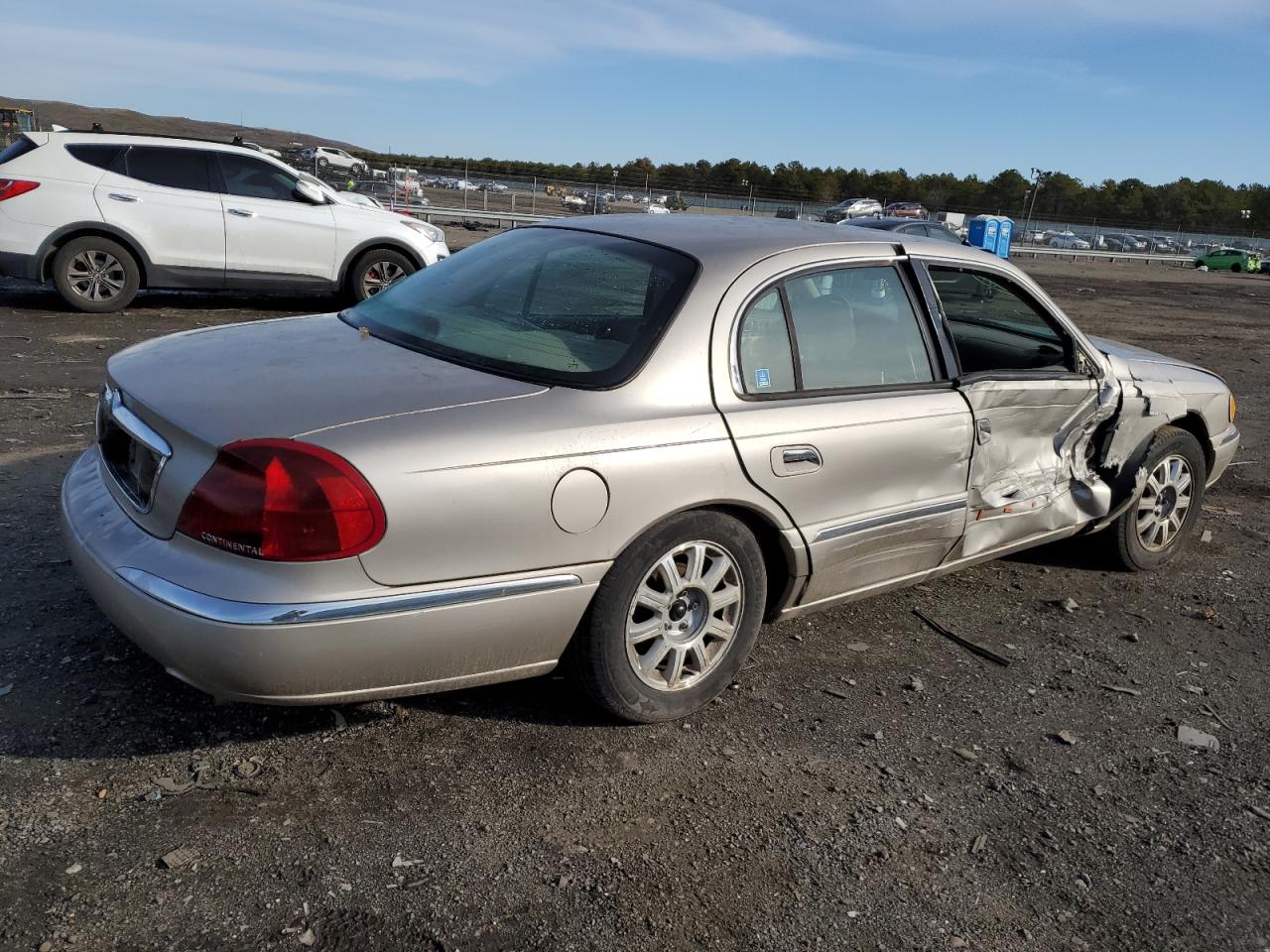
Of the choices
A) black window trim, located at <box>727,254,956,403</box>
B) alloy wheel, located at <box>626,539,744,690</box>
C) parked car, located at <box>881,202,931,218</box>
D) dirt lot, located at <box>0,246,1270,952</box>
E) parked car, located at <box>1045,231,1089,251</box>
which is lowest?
dirt lot, located at <box>0,246,1270,952</box>

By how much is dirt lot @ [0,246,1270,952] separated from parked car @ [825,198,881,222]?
41.0 metres

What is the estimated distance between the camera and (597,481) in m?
3.02

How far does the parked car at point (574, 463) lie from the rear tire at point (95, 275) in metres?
7.44

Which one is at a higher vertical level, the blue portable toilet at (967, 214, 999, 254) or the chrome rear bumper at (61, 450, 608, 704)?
the blue portable toilet at (967, 214, 999, 254)

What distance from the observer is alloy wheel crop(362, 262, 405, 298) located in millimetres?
11391

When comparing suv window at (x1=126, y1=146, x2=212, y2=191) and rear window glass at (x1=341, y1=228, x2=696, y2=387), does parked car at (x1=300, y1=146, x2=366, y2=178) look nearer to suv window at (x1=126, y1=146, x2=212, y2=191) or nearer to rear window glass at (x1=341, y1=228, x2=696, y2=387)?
suv window at (x1=126, y1=146, x2=212, y2=191)

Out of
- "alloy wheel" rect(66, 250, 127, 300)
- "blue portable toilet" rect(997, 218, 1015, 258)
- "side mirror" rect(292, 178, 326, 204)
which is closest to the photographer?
"alloy wheel" rect(66, 250, 127, 300)

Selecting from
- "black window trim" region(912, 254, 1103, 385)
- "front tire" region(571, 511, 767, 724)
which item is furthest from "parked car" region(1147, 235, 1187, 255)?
"front tire" region(571, 511, 767, 724)

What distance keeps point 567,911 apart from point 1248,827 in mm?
2056

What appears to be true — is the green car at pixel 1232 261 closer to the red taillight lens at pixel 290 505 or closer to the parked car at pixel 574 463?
the parked car at pixel 574 463

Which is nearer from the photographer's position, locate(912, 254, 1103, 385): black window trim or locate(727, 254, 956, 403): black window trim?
locate(727, 254, 956, 403): black window trim

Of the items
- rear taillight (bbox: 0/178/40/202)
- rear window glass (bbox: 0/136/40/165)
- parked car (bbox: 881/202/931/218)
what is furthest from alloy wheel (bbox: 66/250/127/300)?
parked car (bbox: 881/202/931/218)

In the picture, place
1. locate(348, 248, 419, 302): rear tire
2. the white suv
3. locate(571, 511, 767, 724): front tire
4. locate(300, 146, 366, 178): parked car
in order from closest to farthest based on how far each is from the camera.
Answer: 1. locate(571, 511, 767, 724): front tire
2. the white suv
3. locate(348, 248, 419, 302): rear tire
4. locate(300, 146, 366, 178): parked car

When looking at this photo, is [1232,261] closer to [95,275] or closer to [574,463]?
[95,275]
